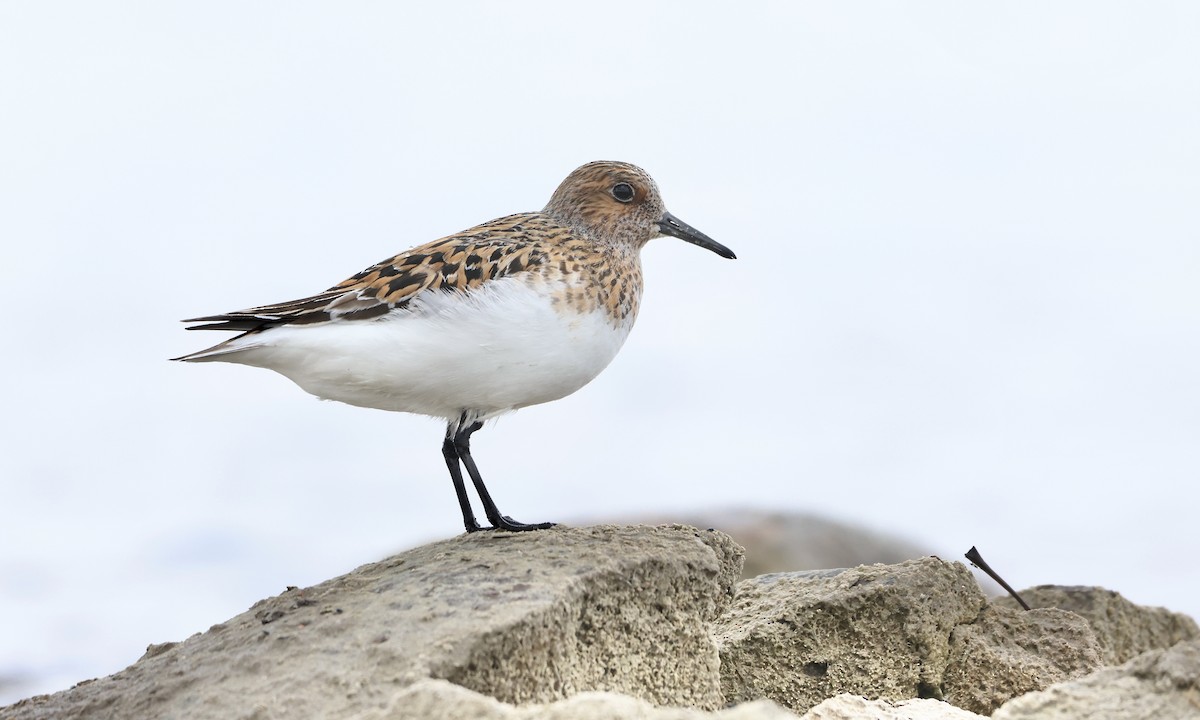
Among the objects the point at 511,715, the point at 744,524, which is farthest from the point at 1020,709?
the point at 744,524

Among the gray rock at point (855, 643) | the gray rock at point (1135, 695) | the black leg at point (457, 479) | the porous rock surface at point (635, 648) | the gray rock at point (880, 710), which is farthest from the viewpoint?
the black leg at point (457, 479)

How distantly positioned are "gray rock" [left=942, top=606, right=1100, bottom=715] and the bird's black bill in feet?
9.39

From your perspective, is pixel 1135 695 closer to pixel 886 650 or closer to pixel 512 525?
pixel 886 650

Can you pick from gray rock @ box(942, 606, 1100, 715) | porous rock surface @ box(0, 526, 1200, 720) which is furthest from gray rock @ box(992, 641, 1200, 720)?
gray rock @ box(942, 606, 1100, 715)

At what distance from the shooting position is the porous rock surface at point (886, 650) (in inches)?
272

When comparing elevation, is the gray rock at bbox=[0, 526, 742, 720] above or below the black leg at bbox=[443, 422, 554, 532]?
below

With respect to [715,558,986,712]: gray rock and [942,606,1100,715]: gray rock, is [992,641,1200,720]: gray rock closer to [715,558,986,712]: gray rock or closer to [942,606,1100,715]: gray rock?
[715,558,986,712]: gray rock

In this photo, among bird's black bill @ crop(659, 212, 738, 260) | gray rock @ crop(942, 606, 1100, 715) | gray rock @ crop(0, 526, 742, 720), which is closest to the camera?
gray rock @ crop(0, 526, 742, 720)

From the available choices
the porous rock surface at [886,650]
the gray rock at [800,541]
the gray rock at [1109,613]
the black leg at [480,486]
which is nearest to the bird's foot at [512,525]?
the black leg at [480,486]

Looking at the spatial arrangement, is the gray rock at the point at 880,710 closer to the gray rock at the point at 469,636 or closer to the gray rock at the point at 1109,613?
the gray rock at the point at 469,636

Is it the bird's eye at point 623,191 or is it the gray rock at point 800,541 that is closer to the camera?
the bird's eye at point 623,191

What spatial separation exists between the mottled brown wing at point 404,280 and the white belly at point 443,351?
69mm

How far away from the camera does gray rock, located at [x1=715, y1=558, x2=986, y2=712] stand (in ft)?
22.7

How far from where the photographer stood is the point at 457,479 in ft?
25.0
